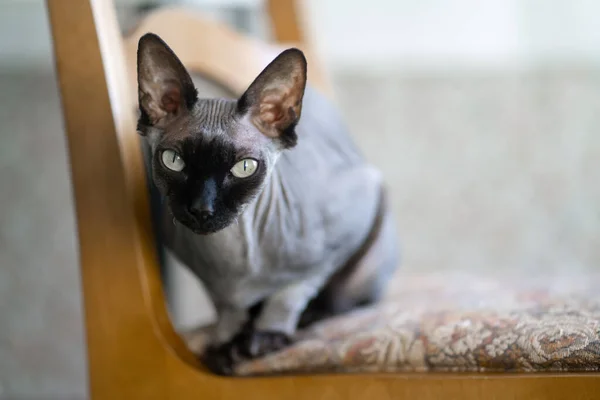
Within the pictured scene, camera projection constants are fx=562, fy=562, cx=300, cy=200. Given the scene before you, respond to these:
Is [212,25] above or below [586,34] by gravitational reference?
above

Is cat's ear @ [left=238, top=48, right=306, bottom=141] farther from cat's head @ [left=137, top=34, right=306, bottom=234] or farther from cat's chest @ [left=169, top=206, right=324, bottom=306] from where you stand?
cat's chest @ [left=169, top=206, right=324, bottom=306]

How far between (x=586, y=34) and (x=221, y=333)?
1.23m

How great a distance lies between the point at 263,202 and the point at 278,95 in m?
0.14

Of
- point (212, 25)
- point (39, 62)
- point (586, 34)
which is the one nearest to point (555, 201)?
point (586, 34)

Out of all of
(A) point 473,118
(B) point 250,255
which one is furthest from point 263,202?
(A) point 473,118

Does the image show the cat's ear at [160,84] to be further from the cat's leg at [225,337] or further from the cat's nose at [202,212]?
the cat's leg at [225,337]

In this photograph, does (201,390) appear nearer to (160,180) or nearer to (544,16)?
(160,180)

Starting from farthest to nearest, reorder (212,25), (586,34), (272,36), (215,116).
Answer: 1. (586,34)
2. (272,36)
3. (212,25)
4. (215,116)

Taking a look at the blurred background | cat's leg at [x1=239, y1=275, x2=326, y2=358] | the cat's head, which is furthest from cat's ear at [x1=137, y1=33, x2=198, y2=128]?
the blurred background

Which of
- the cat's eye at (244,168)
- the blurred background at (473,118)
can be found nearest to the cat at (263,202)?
the cat's eye at (244,168)

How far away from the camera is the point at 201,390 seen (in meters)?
0.67

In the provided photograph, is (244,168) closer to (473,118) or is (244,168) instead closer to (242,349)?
(242,349)

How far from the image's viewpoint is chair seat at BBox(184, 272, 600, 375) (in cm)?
59

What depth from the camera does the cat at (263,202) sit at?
21.9 inches
